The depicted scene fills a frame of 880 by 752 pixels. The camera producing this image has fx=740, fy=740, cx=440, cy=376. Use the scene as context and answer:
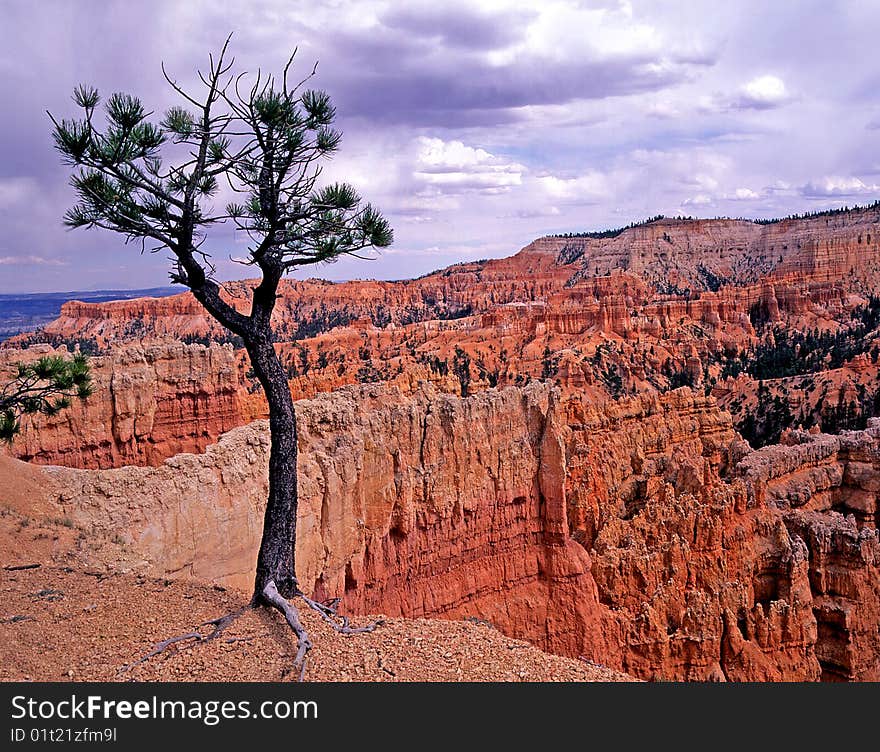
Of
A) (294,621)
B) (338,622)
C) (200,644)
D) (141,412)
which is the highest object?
(141,412)

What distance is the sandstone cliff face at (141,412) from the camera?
53.8 ft

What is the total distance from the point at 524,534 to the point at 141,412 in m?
9.75

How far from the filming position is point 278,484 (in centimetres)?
713

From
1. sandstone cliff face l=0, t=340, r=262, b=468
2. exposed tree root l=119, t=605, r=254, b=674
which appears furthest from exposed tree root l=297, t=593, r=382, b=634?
sandstone cliff face l=0, t=340, r=262, b=468

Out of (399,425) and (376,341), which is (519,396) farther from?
(376,341)

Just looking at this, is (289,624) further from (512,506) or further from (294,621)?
(512,506)

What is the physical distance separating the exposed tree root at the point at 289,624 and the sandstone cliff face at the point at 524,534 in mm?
2903

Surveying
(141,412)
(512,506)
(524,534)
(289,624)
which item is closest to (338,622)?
(289,624)

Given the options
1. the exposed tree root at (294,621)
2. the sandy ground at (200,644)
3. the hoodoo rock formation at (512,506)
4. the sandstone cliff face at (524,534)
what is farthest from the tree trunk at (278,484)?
the sandstone cliff face at (524,534)

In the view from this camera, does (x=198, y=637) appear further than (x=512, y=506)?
No

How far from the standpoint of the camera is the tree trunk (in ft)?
23.0

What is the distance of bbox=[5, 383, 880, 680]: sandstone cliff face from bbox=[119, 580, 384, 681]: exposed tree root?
9.52 feet

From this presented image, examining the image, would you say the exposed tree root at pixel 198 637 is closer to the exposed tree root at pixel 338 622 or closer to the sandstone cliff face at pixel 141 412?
the exposed tree root at pixel 338 622

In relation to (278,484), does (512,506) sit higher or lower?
lower
